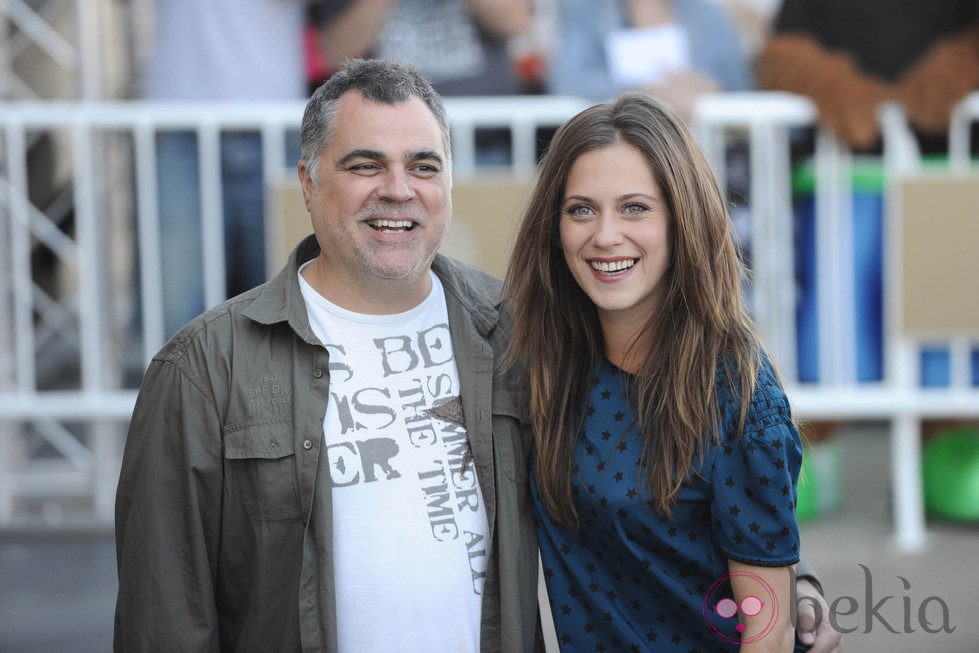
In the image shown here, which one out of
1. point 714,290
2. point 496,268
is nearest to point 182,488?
point 714,290

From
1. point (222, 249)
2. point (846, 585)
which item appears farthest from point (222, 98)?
point (846, 585)

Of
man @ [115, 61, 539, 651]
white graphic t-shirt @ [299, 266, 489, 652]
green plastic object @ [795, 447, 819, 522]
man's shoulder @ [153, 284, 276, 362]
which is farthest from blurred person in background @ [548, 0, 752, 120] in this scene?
man's shoulder @ [153, 284, 276, 362]

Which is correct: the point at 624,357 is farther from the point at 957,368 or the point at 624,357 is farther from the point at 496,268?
the point at 957,368

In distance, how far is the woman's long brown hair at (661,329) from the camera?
2.13 meters

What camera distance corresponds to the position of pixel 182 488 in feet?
7.21

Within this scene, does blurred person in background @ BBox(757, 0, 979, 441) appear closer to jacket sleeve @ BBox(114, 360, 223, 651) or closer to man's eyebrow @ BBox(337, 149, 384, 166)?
man's eyebrow @ BBox(337, 149, 384, 166)

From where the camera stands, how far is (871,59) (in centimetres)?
492

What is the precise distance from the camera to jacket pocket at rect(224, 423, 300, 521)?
2.19 metres

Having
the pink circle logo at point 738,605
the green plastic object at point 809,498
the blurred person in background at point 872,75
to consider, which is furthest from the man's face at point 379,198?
the green plastic object at point 809,498

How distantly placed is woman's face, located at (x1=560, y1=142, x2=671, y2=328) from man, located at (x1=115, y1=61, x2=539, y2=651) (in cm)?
31

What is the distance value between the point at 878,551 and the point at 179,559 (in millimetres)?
3233

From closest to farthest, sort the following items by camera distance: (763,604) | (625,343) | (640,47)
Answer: (763,604)
(625,343)
(640,47)

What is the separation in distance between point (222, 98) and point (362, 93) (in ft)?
9.04

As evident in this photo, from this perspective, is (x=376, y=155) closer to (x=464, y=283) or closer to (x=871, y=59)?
(x=464, y=283)
